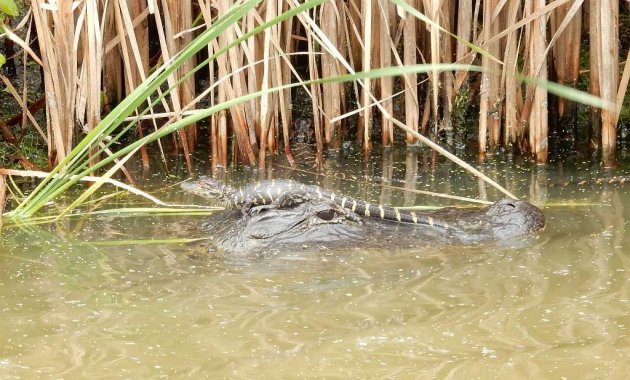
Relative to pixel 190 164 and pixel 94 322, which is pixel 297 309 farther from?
pixel 190 164

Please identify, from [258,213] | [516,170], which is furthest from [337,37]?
[258,213]

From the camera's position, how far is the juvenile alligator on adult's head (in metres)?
5.16

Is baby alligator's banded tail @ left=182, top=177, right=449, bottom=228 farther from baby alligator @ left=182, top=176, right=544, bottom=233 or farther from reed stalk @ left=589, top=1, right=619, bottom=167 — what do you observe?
reed stalk @ left=589, top=1, right=619, bottom=167

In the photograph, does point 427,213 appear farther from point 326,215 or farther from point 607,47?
point 607,47

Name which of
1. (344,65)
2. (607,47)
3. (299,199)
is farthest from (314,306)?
(607,47)

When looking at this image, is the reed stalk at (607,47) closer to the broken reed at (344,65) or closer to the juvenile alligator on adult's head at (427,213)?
the broken reed at (344,65)

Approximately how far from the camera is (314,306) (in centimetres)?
418

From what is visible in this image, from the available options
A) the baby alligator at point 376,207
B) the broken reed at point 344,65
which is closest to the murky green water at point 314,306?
the baby alligator at point 376,207

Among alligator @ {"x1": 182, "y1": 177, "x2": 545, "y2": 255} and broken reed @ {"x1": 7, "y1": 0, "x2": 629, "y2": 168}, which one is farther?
broken reed @ {"x1": 7, "y1": 0, "x2": 629, "y2": 168}

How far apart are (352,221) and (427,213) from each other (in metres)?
0.48

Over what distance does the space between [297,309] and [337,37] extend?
11.2 ft

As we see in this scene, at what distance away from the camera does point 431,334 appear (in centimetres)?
379

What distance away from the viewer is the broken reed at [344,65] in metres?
6.23

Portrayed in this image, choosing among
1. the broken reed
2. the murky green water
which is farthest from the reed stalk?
the murky green water
